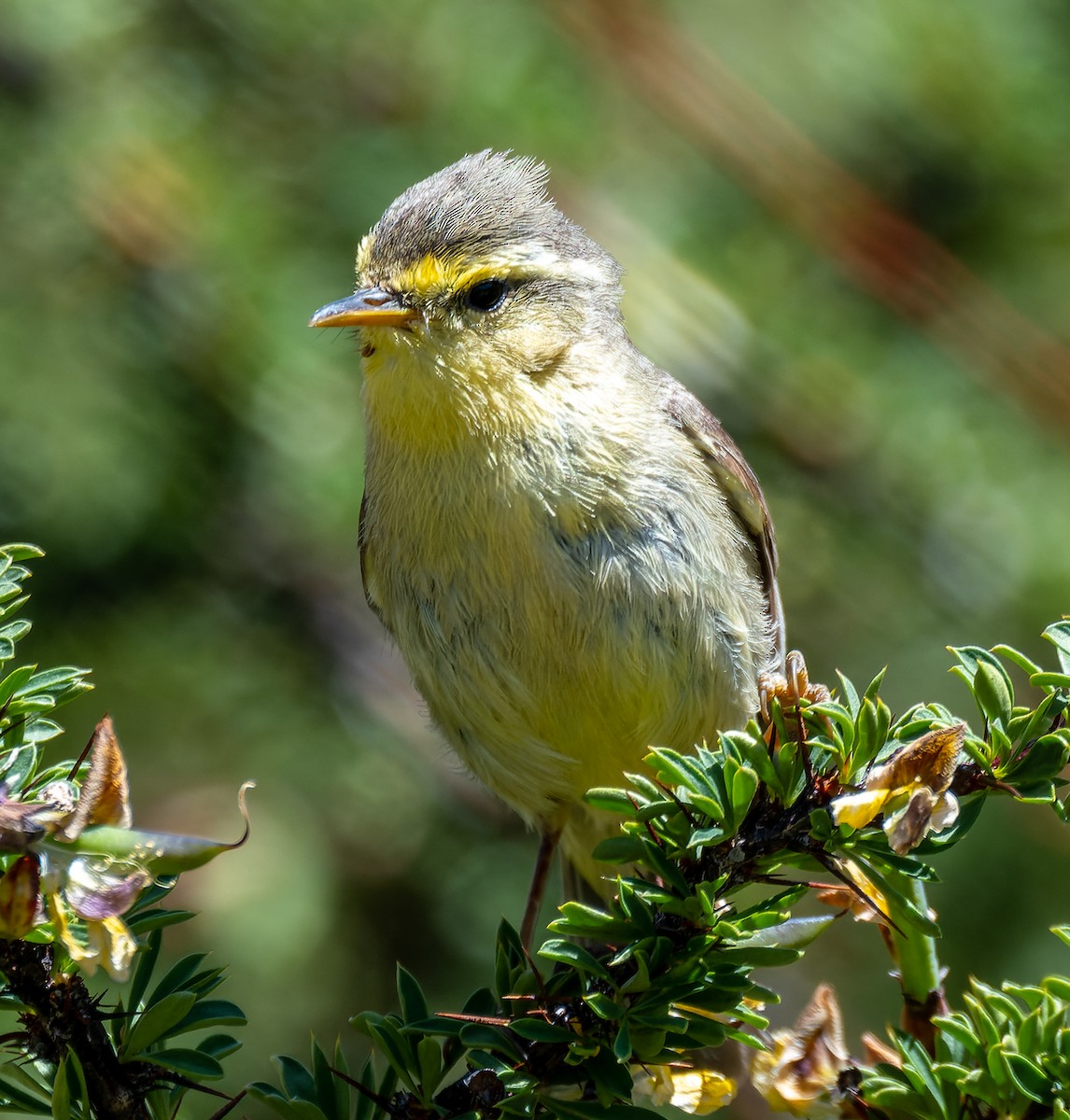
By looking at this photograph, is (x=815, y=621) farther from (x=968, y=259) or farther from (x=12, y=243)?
(x=12, y=243)

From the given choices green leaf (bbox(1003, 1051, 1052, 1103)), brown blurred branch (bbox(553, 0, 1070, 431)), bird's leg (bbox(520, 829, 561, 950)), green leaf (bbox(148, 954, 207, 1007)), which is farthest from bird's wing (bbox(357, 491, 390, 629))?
green leaf (bbox(1003, 1051, 1052, 1103))

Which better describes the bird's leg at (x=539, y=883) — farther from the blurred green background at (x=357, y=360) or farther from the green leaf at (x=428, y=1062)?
the green leaf at (x=428, y=1062)

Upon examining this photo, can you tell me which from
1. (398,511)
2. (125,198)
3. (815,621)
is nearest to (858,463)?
(815,621)

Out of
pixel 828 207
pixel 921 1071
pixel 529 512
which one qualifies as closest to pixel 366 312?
pixel 529 512

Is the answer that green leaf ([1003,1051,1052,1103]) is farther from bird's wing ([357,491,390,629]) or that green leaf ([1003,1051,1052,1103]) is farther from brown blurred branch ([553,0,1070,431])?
bird's wing ([357,491,390,629])

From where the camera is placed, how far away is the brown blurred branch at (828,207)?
3.28 meters

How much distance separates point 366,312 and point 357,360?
851 millimetres

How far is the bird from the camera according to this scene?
2.94 m

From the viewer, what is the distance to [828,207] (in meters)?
3.32

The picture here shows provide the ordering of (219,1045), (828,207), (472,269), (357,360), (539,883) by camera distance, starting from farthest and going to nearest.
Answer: (357,360) → (539,883) → (828,207) → (472,269) → (219,1045)

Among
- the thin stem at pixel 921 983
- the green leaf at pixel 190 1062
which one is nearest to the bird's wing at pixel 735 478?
the thin stem at pixel 921 983

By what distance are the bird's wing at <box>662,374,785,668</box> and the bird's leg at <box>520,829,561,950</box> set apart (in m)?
0.78

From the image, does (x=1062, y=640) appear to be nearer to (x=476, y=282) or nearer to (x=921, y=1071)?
(x=921, y=1071)

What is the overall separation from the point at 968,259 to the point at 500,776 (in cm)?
193
